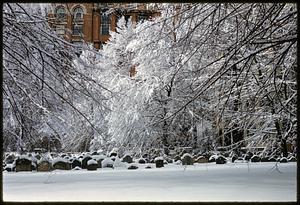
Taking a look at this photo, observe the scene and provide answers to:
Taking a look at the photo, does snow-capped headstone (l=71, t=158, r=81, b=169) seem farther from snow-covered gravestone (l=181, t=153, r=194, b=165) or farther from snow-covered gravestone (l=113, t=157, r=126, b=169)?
snow-covered gravestone (l=181, t=153, r=194, b=165)

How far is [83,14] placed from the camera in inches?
170

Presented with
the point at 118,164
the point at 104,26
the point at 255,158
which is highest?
the point at 104,26

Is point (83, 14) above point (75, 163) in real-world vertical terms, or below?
above

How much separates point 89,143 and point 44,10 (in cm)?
439

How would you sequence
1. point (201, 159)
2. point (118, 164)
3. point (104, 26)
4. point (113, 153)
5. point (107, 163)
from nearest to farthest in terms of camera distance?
point (104, 26) < point (107, 163) < point (201, 159) < point (118, 164) < point (113, 153)

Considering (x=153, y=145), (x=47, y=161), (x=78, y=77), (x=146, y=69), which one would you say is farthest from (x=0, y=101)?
(x=153, y=145)

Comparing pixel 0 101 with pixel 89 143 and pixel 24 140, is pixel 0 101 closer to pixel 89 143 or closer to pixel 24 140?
pixel 24 140

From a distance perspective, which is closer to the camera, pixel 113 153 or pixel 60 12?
pixel 60 12

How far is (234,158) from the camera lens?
6.57m

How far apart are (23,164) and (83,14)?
310 cm

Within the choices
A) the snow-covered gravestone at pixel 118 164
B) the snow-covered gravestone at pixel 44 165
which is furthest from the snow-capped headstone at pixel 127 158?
the snow-covered gravestone at pixel 44 165

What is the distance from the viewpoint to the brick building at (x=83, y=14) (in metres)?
3.69

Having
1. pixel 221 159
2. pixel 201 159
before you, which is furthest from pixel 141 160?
pixel 221 159

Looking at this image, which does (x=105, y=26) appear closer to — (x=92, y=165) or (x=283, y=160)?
(x=92, y=165)
